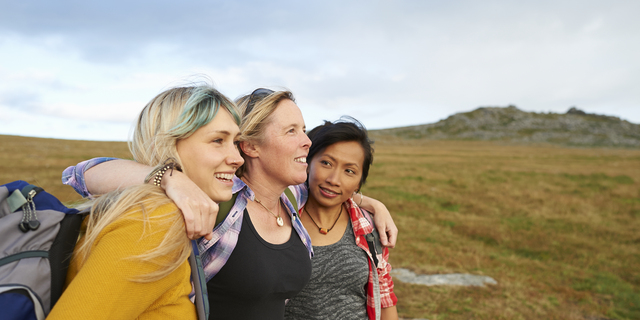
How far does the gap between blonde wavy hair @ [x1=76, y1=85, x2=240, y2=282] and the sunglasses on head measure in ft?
1.77

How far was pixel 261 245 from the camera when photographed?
2.39m

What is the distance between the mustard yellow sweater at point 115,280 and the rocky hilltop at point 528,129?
294 feet

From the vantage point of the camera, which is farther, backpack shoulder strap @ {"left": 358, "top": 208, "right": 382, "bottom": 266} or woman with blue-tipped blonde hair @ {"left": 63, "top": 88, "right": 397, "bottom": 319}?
backpack shoulder strap @ {"left": 358, "top": 208, "right": 382, "bottom": 266}

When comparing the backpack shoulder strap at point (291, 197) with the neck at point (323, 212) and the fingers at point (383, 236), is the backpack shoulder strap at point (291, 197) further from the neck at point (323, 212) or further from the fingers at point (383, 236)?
the fingers at point (383, 236)

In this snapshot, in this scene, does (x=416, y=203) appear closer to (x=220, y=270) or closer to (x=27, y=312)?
(x=220, y=270)

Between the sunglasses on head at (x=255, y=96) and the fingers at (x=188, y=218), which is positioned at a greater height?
the sunglasses on head at (x=255, y=96)

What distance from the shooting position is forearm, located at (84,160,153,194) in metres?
1.86

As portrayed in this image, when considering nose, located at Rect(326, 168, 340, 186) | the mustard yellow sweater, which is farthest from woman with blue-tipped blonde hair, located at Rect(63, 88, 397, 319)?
nose, located at Rect(326, 168, 340, 186)

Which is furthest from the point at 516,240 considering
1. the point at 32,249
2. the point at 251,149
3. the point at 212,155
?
the point at 32,249

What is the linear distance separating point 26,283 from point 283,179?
1688 mm

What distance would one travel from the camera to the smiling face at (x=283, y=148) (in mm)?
2738

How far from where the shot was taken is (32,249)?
1.29 meters

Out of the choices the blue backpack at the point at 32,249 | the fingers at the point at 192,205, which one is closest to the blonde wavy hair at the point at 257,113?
the fingers at the point at 192,205

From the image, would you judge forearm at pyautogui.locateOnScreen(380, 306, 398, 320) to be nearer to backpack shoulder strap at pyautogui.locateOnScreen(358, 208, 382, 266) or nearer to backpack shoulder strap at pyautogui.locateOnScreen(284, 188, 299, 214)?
backpack shoulder strap at pyautogui.locateOnScreen(358, 208, 382, 266)
